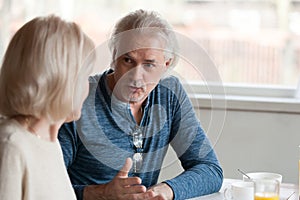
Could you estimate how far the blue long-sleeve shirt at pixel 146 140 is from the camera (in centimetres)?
187

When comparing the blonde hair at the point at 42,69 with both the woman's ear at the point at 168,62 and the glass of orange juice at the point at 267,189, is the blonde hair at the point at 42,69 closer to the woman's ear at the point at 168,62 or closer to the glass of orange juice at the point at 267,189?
the woman's ear at the point at 168,62

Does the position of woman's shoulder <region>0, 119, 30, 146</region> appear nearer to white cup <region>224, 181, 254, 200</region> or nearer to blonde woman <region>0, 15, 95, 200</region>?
blonde woman <region>0, 15, 95, 200</region>

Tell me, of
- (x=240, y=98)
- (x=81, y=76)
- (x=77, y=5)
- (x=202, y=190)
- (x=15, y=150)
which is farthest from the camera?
(x=77, y=5)

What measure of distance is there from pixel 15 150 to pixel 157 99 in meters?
0.76

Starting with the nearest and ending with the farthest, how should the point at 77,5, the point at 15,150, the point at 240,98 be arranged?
1. the point at 15,150
2. the point at 240,98
3. the point at 77,5

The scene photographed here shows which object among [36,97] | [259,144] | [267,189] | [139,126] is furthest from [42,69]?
[259,144]

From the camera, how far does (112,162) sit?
1.88m

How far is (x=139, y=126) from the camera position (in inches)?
74.8

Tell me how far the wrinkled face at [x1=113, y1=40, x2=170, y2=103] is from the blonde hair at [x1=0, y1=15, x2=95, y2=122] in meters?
0.40

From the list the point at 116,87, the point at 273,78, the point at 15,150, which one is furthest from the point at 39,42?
the point at 273,78

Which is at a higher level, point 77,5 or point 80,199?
point 77,5

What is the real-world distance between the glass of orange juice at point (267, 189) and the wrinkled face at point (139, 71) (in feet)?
1.34

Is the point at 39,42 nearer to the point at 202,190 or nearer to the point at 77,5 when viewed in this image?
the point at 202,190

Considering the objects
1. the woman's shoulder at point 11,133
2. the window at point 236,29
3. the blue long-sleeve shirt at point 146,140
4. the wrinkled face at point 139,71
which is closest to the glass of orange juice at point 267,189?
the blue long-sleeve shirt at point 146,140
